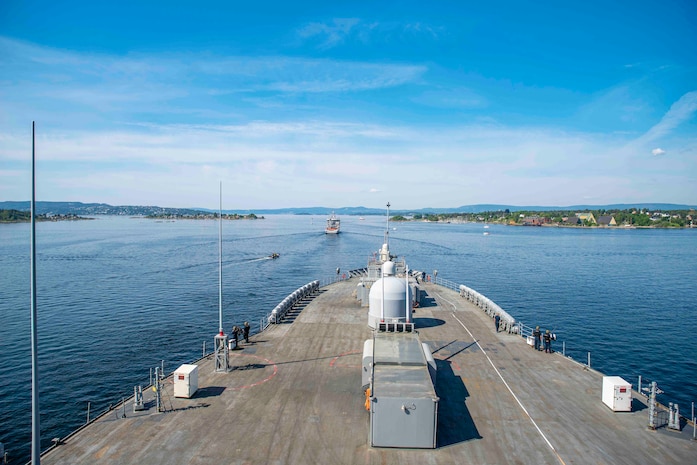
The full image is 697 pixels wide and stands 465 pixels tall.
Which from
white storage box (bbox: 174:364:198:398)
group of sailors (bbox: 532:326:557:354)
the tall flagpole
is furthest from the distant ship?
the tall flagpole

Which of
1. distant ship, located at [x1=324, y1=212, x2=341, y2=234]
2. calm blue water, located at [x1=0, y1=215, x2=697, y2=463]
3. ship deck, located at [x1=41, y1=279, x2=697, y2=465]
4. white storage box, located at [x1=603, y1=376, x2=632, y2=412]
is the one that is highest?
distant ship, located at [x1=324, y1=212, x2=341, y2=234]

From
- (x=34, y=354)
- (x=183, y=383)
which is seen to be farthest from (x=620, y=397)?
(x=34, y=354)

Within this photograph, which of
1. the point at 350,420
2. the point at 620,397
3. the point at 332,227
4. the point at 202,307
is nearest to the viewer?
the point at 350,420

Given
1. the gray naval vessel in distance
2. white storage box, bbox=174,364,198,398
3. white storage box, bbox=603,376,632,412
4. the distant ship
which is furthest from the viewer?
the distant ship

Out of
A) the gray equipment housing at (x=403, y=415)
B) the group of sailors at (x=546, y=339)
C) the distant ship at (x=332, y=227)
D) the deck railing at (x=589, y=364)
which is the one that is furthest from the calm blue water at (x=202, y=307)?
the distant ship at (x=332, y=227)

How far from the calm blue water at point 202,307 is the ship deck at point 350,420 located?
1090 centimetres

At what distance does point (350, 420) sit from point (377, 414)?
2479 millimetres

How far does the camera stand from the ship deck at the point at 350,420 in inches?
616

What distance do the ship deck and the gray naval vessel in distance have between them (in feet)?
0.18

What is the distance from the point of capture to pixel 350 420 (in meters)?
18.1

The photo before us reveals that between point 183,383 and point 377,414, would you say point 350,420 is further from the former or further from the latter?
point 183,383

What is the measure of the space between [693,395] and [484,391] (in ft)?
70.5

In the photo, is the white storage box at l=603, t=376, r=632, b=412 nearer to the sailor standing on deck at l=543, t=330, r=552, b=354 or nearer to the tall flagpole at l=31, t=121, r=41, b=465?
the sailor standing on deck at l=543, t=330, r=552, b=354

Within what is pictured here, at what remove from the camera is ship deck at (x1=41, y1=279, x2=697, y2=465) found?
15656 millimetres
